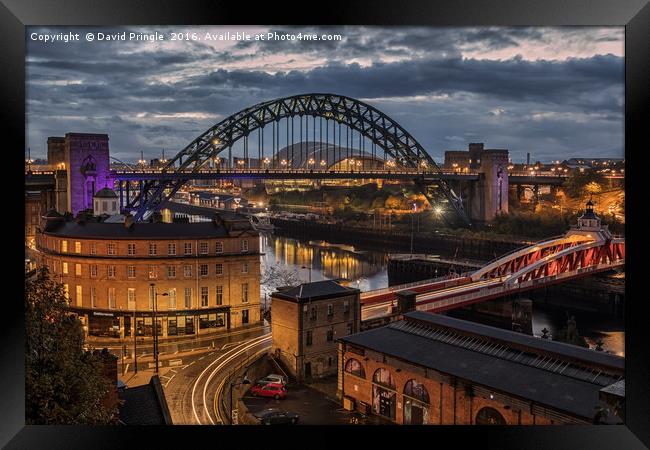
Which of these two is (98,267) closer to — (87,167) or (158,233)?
→ (158,233)

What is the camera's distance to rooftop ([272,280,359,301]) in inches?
398

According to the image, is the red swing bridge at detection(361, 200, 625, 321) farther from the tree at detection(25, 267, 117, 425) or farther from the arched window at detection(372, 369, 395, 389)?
the tree at detection(25, 267, 117, 425)

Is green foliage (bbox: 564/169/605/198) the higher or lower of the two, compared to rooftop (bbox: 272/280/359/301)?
higher

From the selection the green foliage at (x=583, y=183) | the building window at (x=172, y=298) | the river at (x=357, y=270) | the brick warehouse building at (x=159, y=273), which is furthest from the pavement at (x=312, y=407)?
the green foliage at (x=583, y=183)

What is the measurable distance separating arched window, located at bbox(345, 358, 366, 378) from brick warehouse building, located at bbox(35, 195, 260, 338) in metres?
3.98

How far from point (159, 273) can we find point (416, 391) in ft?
19.6

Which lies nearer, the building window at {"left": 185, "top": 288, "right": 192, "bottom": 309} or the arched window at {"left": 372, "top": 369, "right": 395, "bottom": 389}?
the arched window at {"left": 372, "top": 369, "right": 395, "bottom": 389}

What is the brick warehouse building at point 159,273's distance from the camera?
12016mm

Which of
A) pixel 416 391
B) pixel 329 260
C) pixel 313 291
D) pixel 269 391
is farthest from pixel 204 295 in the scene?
pixel 329 260

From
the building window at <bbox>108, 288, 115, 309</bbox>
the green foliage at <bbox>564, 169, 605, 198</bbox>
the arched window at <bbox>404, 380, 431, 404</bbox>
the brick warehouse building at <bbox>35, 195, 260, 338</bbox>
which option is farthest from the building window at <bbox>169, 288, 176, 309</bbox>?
the green foliage at <bbox>564, 169, 605, 198</bbox>

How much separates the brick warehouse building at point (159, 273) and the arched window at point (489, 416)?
611cm

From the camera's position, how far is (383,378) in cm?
843
